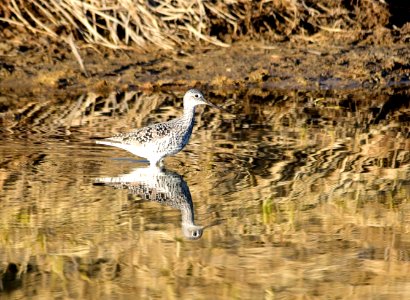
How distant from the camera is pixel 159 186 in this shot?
974cm

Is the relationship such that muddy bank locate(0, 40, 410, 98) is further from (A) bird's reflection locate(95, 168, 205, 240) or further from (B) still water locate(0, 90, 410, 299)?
(A) bird's reflection locate(95, 168, 205, 240)

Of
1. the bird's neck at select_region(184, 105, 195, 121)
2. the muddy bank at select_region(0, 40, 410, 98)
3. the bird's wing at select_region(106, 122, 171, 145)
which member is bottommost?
the bird's wing at select_region(106, 122, 171, 145)

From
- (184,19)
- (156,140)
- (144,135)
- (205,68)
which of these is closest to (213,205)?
(156,140)

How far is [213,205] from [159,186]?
2.77 ft

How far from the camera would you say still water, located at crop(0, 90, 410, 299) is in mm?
7258

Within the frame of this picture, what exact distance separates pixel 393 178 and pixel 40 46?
6840 millimetres

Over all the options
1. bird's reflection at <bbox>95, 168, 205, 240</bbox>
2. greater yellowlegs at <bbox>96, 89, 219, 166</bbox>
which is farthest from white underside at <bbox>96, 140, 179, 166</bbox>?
bird's reflection at <bbox>95, 168, 205, 240</bbox>

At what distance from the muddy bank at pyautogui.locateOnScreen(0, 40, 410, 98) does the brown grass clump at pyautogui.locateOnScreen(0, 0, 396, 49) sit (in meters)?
0.27

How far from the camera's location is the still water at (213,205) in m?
7.26

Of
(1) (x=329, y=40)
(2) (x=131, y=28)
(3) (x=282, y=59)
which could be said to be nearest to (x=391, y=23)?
(1) (x=329, y=40)

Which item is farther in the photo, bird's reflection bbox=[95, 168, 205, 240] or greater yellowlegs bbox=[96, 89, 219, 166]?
greater yellowlegs bbox=[96, 89, 219, 166]

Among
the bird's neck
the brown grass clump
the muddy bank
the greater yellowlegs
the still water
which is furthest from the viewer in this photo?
the brown grass clump

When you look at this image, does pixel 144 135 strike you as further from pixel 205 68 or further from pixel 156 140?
pixel 205 68

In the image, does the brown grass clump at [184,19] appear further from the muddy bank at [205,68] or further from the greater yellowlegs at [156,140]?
the greater yellowlegs at [156,140]
